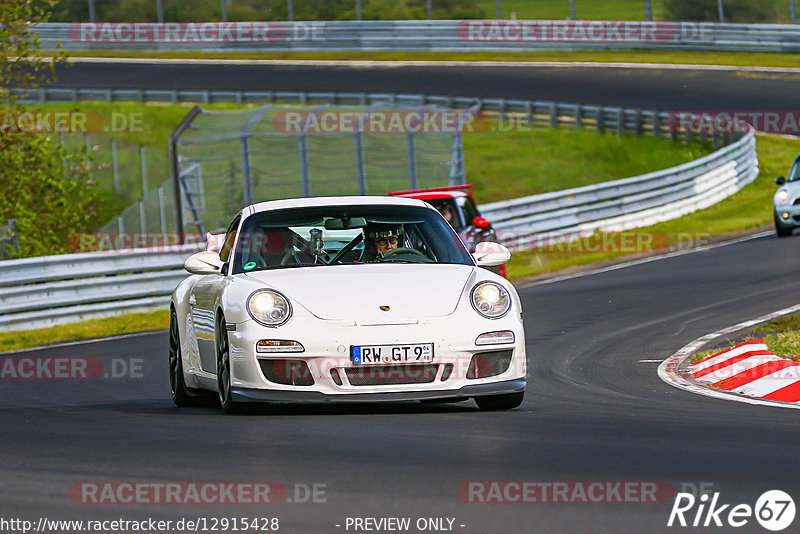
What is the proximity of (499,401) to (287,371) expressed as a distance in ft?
4.56

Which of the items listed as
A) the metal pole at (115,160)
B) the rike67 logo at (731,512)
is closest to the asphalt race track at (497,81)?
the metal pole at (115,160)

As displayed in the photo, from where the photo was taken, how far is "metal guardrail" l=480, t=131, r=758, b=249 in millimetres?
26062

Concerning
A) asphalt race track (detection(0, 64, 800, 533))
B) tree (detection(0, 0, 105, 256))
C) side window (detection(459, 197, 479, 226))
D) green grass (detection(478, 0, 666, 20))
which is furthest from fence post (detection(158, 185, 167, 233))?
green grass (detection(478, 0, 666, 20))

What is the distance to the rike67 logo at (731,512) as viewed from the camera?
5.30 meters

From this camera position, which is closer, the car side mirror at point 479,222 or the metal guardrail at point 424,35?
the car side mirror at point 479,222

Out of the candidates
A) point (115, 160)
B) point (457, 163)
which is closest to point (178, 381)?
point (457, 163)

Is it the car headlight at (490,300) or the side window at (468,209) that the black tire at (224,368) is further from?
the side window at (468,209)

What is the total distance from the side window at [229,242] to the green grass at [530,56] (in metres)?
35.6

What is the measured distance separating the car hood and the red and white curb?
7.09ft

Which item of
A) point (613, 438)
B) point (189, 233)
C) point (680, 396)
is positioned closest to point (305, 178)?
point (189, 233)

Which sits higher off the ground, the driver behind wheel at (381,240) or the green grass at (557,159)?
the driver behind wheel at (381,240)

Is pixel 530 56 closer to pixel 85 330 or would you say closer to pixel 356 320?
pixel 85 330

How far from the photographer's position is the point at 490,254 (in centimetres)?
938

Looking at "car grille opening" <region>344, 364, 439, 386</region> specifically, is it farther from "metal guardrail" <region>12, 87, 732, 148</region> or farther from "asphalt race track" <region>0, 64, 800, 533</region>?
"metal guardrail" <region>12, 87, 732, 148</region>
